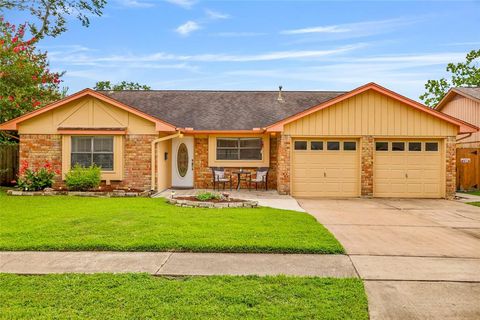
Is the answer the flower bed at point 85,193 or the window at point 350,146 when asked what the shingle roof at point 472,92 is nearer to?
the window at point 350,146

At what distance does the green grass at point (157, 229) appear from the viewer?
6.36 meters

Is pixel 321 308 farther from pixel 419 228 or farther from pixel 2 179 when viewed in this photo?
pixel 2 179

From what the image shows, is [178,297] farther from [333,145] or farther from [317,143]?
[333,145]

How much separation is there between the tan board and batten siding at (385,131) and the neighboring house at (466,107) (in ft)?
19.6

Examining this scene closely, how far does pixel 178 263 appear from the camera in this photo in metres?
5.57

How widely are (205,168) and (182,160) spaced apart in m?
1.13

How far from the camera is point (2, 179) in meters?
16.7

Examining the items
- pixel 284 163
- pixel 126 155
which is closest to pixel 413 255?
pixel 284 163

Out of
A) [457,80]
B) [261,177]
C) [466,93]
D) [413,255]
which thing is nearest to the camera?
[413,255]

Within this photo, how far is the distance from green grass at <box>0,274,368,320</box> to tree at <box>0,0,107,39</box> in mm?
10621

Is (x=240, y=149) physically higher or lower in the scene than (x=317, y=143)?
lower

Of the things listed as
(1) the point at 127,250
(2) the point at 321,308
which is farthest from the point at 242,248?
(2) the point at 321,308

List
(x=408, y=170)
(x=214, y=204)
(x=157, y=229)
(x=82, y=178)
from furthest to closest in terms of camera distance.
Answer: (x=408, y=170)
(x=82, y=178)
(x=214, y=204)
(x=157, y=229)

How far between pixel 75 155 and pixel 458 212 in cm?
1342
